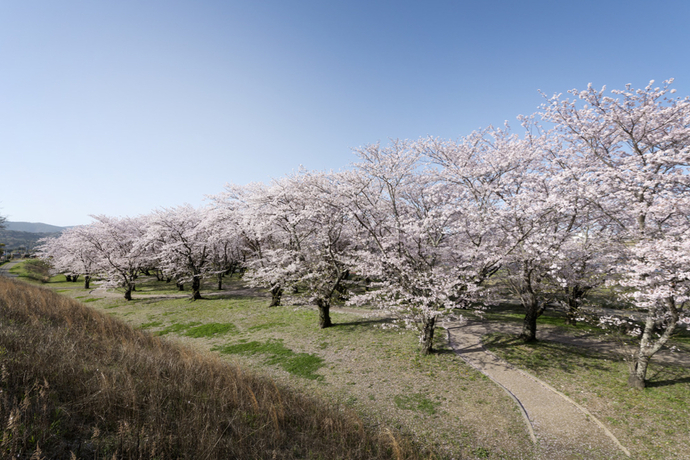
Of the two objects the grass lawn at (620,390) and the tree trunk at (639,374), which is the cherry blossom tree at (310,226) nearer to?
the grass lawn at (620,390)

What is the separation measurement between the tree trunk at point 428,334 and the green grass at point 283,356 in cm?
516

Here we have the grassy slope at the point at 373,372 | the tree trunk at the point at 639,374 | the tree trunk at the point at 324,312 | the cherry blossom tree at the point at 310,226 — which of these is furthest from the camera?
the tree trunk at the point at 324,312

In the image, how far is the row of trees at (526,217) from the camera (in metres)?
9.25

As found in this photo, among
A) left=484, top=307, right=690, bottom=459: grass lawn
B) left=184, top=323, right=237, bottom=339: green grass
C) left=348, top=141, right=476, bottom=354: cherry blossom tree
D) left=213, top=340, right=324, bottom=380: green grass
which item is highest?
left=348, top=141, right=476, bottom=354: cherry blossom tree

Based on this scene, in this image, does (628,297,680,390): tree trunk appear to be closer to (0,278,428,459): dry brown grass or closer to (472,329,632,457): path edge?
(472,329,632,457): path edge

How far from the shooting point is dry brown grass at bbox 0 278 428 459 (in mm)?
4355

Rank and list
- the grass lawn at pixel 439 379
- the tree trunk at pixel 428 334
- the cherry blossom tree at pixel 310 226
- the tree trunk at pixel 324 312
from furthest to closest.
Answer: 1. the tree trunk at pixel 324 312
2. the cherry blossom tree at pixel 310 226
3. the tree trunk at pixel 428 334
4. the grass lawn at pixel 439 379

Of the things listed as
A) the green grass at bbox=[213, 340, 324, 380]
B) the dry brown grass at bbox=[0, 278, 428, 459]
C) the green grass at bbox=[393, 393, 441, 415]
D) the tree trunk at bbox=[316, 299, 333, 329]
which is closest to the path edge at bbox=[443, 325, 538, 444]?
the green grass at bbox=[393, 393, 441, 415]

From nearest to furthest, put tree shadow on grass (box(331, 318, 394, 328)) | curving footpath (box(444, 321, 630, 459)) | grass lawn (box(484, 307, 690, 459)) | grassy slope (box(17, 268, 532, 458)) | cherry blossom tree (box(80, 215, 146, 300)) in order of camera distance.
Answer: curving footpath (box(444, 321, 630, 459)), grass lawn (box(484, 307, 690, 459)), grassy slope (box(17, 268, 532, 458)), tree shadow on grass (box(331, 318, 394, 328)), cherry blossom tree (box(80, 215, 146, 300))

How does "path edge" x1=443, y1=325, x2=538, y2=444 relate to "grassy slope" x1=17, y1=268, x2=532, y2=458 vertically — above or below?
above

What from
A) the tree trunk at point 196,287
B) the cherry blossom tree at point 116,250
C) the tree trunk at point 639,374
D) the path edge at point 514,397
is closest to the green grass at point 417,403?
the path edge at point 514,397

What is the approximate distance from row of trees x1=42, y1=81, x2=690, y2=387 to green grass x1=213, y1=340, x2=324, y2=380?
12.5 feet

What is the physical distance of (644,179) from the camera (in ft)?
29.7

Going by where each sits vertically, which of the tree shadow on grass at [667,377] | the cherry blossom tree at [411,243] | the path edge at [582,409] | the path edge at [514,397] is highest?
the cherry blossom tree at [411,243]
